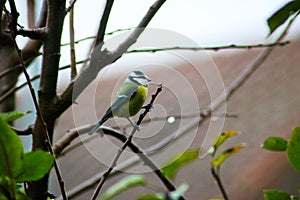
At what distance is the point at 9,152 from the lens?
0.34 m

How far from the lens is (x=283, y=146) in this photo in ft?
1.56

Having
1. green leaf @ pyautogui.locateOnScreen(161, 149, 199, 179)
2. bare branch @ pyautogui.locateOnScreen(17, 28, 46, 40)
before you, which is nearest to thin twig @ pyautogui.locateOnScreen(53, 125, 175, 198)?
green leaf @ pyautogui.locateOnScreen(161, 149, 199, 179)

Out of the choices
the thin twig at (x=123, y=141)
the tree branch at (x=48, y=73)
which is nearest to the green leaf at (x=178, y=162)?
the thin twig at (x=123, y=141)

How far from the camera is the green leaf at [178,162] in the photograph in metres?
0.49

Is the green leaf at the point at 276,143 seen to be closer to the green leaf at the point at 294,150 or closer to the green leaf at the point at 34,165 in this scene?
the green leaf at the point at 294,150

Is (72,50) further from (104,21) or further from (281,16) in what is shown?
(281,16)

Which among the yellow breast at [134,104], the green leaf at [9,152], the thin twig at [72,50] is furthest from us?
the thin twig at [72,50]

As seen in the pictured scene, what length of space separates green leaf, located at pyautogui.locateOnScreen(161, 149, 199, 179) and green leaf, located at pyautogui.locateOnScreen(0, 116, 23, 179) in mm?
186

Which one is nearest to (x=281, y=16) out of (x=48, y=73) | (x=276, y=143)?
(x=276, y=143)

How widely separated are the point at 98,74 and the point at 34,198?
0.14 meters

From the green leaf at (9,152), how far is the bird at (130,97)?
0.12 metres

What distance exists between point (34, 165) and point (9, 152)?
0.02 m

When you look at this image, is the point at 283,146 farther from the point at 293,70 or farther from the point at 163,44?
the point at 293,70

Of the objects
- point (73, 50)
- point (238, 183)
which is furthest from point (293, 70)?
point (73, 50)
